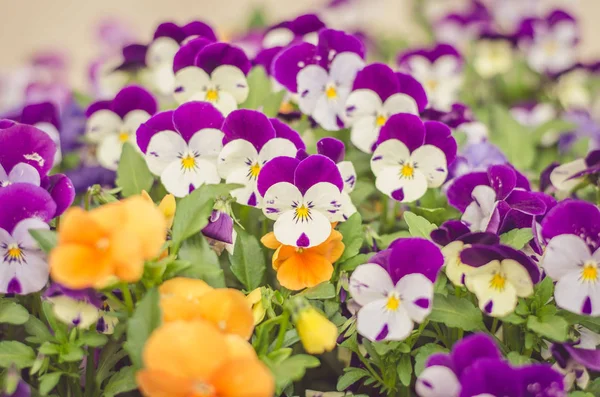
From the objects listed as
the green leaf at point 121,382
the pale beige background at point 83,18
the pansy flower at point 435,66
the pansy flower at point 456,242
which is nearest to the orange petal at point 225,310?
the green leaf at point 121,382

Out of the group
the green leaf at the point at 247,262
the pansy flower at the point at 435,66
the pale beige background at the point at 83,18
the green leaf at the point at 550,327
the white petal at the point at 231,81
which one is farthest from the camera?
the pale beige background at the point at 83,18

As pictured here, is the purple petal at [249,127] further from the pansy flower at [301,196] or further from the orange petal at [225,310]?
the orange petal at [225,310]

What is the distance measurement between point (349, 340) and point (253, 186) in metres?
0.19

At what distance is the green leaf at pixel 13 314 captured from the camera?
22.8 inches

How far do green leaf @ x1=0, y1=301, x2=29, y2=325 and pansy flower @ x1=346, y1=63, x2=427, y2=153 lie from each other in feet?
1.38

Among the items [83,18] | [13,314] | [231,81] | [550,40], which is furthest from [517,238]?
[83,18]

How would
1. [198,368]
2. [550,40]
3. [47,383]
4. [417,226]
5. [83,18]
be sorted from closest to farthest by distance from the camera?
[198,368] → [47,383] → [417,226] → [550,40] → [83,18]

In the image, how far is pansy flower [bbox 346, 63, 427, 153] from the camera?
771 mm

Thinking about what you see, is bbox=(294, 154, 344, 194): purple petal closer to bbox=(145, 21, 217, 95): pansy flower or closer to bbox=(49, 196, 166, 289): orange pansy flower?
bbox=(49, 196, 166, 289): orange pansy flower

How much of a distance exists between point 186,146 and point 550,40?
96 centimetres

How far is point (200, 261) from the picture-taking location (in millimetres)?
594

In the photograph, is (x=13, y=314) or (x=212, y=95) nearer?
(x=13, y=314)

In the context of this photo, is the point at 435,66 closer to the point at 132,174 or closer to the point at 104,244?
the point at 132,174

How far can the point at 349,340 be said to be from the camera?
64 cm
